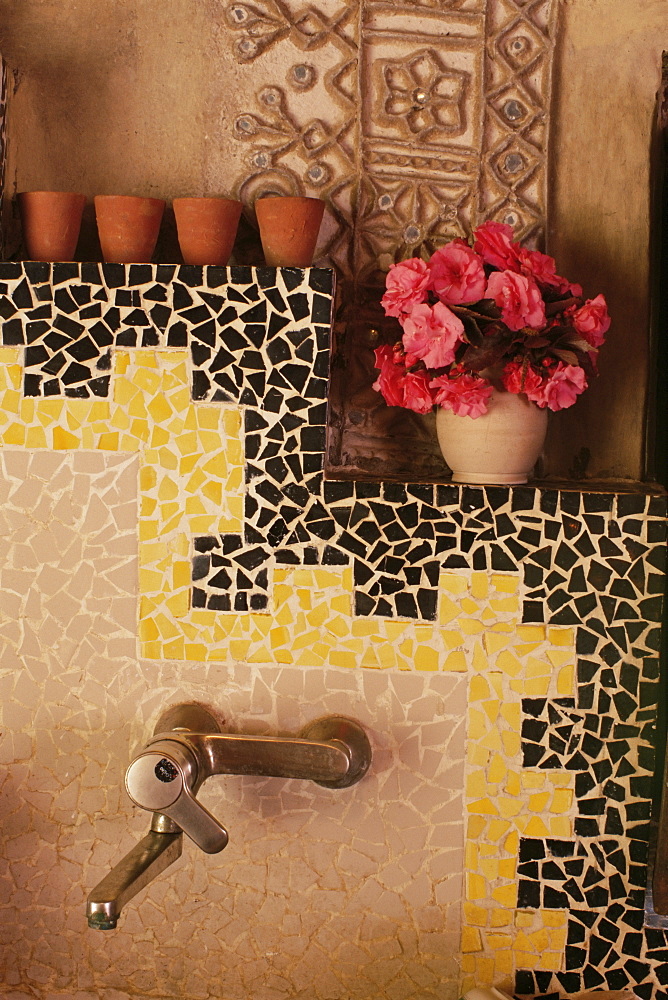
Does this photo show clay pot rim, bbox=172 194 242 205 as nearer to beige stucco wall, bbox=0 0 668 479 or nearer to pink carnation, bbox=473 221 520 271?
beige stucco wall, bbox=0 0 668 479

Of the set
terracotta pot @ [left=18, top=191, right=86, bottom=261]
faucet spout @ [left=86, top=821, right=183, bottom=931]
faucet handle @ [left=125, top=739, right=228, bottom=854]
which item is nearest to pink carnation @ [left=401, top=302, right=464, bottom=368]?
terracotta pot @ [left=18, top=191, right=86, bottom=261]

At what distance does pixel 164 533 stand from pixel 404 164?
2.16 feet

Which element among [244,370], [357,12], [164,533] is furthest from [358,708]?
[357,12]

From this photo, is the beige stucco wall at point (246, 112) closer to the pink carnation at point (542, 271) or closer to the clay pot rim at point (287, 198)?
the clay pot rim at point (287, 198)

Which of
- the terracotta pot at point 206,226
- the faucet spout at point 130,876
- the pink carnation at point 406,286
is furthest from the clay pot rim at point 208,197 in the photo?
the faucet spout at point 130,876

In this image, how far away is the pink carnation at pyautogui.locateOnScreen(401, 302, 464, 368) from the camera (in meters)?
1.06

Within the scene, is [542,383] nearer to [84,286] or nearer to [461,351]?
[461,351]

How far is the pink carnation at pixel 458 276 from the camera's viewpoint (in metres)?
1.08

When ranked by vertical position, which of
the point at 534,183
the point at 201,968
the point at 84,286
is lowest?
the point at 201,968

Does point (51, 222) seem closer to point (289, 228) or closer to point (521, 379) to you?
point (289, 228)

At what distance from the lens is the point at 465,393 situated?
42.8 inches

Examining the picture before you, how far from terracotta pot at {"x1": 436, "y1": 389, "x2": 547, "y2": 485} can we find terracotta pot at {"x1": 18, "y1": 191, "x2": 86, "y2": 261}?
59 cm

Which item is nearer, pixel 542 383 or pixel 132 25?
pixel 542 383

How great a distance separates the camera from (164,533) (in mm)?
1183
